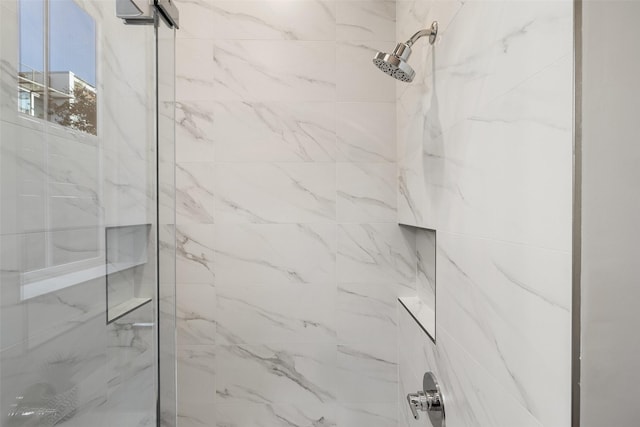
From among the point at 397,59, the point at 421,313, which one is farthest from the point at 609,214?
the point at 421,313

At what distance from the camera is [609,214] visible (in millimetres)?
446

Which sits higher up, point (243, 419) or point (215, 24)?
Result: point (215, 24)

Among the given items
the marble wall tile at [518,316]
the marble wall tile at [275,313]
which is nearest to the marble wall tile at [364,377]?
the marble wall tile at [275,313]

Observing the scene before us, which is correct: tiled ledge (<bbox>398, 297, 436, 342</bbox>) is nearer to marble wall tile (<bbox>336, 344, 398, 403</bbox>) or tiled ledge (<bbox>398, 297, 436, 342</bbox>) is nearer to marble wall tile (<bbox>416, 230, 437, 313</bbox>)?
marble wall tile (<bbox>416, 230, 437, 313</bbox>)

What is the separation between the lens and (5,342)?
60 cm

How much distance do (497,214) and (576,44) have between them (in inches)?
12.9

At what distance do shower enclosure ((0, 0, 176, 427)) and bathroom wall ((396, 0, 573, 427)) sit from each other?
0.71 meters

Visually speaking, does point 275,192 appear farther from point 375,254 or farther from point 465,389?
point 465,389

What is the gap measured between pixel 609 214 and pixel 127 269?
833 millimetres

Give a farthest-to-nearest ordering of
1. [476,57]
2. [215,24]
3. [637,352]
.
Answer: [215,24] → [476,57] → [637,352]

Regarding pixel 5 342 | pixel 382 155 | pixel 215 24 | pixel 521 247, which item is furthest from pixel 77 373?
pixel 215 24

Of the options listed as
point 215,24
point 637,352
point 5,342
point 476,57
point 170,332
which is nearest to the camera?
point 637,352

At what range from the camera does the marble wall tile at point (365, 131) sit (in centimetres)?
165

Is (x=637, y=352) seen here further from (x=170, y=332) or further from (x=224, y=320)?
(x=224, y=320)
